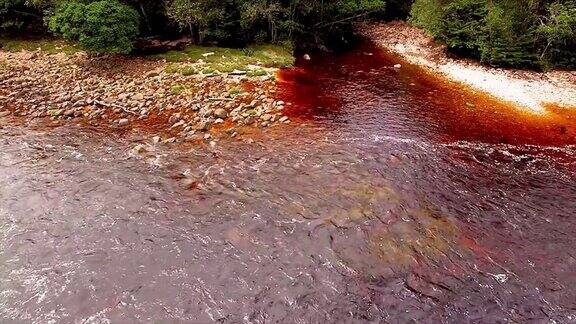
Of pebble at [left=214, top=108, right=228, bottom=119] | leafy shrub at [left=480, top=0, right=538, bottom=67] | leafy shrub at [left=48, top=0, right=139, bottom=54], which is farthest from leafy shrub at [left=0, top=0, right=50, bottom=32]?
leafy shrub at [left=480, top=0, right=538, bottom=67]

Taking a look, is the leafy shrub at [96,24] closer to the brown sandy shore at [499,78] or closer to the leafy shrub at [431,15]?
the brown sandy shore at [499,78]

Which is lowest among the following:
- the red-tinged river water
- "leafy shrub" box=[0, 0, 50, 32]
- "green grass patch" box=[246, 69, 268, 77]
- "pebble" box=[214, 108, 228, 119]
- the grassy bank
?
the red-tinged river water

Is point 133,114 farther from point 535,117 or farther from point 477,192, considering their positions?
point 535,117

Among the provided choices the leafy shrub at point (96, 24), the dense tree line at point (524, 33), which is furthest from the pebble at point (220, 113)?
the dense tree line at point (524, 33)

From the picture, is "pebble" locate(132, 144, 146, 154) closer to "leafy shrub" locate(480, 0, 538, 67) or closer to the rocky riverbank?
the rocky riverbank

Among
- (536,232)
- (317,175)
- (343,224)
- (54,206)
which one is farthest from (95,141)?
(536,232)
